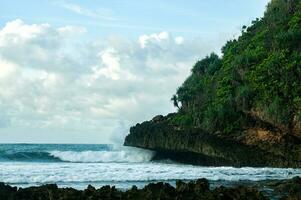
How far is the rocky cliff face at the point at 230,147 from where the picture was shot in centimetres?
3894

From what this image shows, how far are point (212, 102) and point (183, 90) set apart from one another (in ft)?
19.9

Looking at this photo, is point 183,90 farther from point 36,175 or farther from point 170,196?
point 170,196

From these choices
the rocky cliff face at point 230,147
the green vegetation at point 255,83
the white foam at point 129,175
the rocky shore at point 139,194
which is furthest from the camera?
the green vegetation at point 255,83

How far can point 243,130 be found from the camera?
135ft

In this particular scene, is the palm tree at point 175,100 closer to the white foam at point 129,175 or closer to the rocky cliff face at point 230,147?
the rocky cliff face at point 230,147

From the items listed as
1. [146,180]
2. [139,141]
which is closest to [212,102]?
[139,141]

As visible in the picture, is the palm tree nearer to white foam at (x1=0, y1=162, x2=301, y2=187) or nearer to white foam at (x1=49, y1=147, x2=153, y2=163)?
white foam at (x1=49, y1=147, x2=153, y2=163)

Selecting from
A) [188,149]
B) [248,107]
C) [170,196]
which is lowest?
[170,196]

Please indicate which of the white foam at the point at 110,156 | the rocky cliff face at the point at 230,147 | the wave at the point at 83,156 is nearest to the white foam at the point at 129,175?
the rocky cliff face at the point at 230,147

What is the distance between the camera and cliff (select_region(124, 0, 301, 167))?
39.1m

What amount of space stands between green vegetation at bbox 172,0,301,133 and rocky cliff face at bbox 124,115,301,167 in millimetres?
826

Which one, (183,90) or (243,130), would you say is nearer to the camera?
(243,130)

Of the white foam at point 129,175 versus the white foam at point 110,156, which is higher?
the white foam at point 110,156

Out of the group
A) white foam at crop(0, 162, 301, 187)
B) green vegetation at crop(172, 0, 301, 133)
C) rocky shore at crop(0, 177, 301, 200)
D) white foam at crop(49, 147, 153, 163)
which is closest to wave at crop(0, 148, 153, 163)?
white foam at crop(49, 147, 153, 163)
